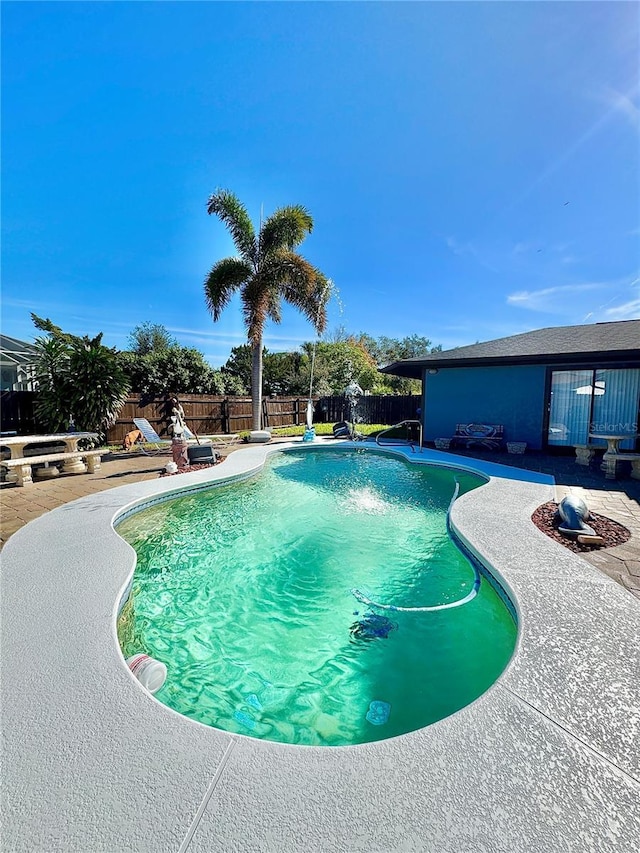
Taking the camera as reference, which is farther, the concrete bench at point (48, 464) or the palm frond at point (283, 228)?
the palm frond at point (283, 228)

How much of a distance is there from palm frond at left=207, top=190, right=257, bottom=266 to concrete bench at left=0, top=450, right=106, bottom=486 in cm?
913

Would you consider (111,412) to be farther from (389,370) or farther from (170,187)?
(389,370)

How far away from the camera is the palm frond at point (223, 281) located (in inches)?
500

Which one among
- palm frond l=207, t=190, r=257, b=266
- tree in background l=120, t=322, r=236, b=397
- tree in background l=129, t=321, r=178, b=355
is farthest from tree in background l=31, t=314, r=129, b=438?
tree in background l=129, t=321, r=178, b=355

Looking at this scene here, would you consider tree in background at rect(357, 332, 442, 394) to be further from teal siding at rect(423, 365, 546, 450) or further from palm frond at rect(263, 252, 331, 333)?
teal siding at rect(423, 365, 546, 450)

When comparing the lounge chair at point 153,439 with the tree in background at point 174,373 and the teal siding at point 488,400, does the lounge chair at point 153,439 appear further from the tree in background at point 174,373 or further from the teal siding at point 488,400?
the teal siding at point 488,400

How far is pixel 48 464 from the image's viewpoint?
26.3ft

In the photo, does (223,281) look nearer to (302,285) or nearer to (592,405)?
(302,285)

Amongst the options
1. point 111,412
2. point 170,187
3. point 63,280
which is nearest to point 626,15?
point 170,187

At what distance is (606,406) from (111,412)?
14255mm

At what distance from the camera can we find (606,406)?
9969 mm

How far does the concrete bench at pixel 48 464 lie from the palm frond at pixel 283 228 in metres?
9.28

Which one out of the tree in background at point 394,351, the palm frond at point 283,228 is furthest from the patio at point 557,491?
the tree in background at point 394,351

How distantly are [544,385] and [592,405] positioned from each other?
4.30ft
